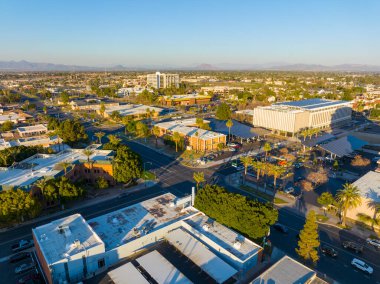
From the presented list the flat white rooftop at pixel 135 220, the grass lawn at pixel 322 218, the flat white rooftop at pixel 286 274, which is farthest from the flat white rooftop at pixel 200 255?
the grass lawn at pixel 322 218

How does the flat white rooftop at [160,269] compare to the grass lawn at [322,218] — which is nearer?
Result: the flat white rooftop at [160,269]

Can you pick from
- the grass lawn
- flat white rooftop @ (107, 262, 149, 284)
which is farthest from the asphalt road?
flat white rooftop @ (107, 262, 149, 284)

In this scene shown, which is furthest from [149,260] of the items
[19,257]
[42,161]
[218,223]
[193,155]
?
[193,155]

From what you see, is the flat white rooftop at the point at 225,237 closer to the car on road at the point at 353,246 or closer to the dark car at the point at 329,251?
the dark car at the point at 329,251

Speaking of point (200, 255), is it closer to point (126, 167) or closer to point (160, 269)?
point (160, 269)

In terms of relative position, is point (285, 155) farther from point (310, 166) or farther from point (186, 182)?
point (186, 182)

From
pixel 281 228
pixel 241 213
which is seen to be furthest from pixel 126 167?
pixel 281 228

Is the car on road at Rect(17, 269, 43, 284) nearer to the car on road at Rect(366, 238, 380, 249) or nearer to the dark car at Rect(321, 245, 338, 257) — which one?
the dark car at Rect(321, 245, 338, 257)
